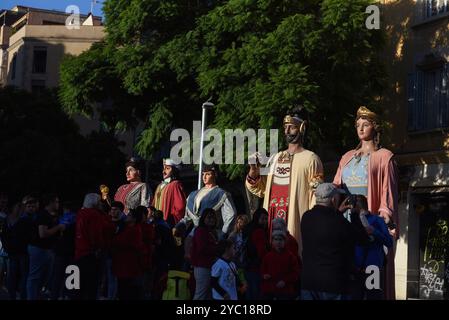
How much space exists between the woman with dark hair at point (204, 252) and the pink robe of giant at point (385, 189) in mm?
2594

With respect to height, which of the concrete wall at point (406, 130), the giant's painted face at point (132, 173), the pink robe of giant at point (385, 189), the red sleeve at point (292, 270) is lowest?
the red sleeve at point (292, 270)

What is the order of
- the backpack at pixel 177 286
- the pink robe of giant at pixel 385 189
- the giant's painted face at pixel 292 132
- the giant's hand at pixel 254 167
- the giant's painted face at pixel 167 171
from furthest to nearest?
1. the giant's painted face at pixel 167 171
2. the backpack at pixel 177 286
3. the giant's hand at pixel 254 167
4. the giant's painted face at pixel 292 132
5. the pink robe of giant at pixel 385 189

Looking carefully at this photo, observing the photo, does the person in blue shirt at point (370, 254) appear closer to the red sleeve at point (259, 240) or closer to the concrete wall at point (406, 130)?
the red sleeve at point (259, 240)

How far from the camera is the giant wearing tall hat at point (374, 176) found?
26.2 feet

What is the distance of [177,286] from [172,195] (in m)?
1.49

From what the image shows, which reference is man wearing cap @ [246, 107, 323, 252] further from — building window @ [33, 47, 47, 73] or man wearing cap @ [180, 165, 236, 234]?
building window @ [33, 47, 47, 73]

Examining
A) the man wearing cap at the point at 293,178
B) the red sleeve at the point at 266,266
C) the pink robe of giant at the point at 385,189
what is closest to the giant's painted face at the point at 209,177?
the red sleeve at the point at 266,266

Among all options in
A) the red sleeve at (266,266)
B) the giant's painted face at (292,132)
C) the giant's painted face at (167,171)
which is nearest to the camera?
the giant's painted face at (292,132)

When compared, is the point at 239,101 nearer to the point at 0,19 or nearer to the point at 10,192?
the point at 10,192

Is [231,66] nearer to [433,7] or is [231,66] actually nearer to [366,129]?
[433,7]

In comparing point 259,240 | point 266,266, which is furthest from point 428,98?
point 266,266

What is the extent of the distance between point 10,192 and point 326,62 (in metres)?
17.2

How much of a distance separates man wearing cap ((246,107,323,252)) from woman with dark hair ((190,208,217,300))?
146 cm

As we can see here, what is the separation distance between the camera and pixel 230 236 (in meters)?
10.9
